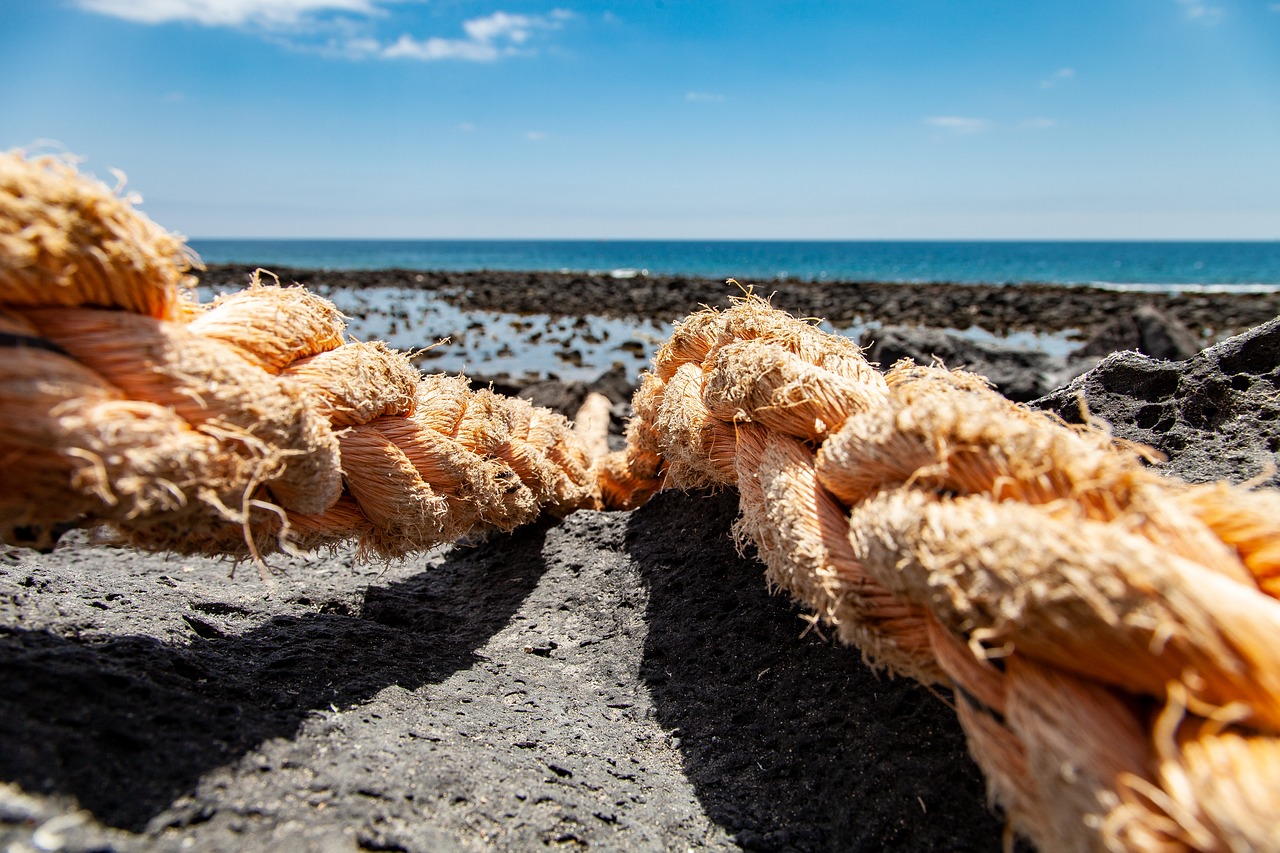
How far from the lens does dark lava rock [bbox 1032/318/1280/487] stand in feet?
8.45

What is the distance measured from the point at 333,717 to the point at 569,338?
561 inches

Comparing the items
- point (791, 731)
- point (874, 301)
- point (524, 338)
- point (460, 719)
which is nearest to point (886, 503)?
point (791, 731)

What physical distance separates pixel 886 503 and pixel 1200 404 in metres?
1.92

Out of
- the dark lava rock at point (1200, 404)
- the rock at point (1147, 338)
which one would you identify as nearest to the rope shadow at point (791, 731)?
the dark lava rock at point (1200, 404)

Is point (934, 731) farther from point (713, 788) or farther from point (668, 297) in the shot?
point (668, 297)

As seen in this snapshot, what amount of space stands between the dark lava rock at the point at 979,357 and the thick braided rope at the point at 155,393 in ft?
22.0

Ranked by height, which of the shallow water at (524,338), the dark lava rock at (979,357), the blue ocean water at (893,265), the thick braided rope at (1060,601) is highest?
the blue ocean water at (893,265)

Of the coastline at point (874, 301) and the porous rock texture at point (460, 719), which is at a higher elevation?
the coastline at point (874, 301)

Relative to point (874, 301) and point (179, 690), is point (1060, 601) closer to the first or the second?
point (179, 690)

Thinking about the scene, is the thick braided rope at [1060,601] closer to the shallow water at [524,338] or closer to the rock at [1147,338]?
the shallow water at [524,338]

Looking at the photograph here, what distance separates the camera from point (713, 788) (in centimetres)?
217

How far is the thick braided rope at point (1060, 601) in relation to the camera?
113cm

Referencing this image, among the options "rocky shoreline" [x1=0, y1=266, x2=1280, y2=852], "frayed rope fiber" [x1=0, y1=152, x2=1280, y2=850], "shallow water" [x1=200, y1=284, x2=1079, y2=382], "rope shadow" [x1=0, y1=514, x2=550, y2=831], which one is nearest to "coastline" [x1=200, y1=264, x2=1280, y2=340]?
"shallow water" [x1=200, y1=284, x2=1079, y2=382]

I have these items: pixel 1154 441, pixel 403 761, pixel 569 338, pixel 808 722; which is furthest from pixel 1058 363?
pixel 403 761
